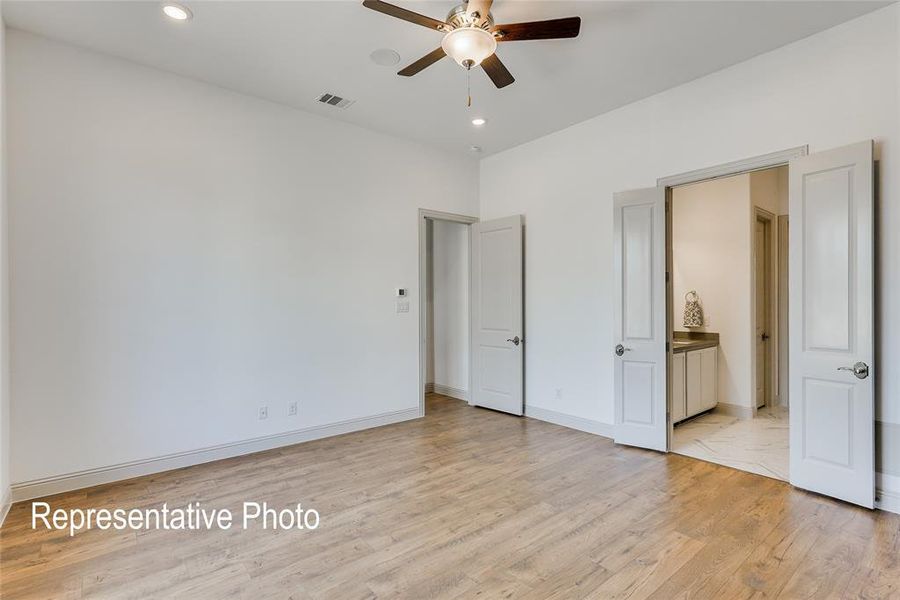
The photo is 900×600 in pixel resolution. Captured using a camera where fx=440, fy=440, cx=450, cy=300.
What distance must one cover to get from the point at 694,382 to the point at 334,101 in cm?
482

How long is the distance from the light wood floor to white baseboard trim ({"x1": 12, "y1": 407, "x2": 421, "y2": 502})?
109 millimetres

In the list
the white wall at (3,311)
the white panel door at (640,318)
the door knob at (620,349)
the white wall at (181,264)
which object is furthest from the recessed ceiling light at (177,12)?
the door knob at (620,349)

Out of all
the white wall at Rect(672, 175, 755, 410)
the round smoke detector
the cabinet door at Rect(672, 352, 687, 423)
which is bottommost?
the cabinet door at Rect(672, 352, 687, 423)

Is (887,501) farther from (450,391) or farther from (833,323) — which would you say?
(450,391)

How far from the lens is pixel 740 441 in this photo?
429 cm

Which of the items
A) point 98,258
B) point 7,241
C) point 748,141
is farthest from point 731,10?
point 7,241

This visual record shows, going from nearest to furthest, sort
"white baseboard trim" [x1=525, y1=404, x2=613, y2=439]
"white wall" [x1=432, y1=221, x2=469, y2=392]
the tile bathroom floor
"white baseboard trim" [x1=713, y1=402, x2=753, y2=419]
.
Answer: the tile bathroom floor < "white baseboard trim" [x1=525, y1=404, x2=613, y2=439] < "white baseboard trim" [x1=713, y1=402, x2=753, y2=419] < "white wall" [x1=432, y1=221, x2=469, y2=392]

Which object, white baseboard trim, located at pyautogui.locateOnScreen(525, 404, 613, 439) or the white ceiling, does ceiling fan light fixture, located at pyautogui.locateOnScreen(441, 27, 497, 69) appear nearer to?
the white ceiling

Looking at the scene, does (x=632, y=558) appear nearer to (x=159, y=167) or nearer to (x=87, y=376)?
(x=87, y=376)

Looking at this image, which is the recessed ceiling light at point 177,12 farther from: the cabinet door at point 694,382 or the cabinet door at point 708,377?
the cabinet door at point 708,377

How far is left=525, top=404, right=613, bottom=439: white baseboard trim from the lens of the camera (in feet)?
14.7

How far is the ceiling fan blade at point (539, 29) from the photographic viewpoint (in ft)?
7.88

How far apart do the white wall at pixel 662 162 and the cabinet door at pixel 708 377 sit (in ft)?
4.80

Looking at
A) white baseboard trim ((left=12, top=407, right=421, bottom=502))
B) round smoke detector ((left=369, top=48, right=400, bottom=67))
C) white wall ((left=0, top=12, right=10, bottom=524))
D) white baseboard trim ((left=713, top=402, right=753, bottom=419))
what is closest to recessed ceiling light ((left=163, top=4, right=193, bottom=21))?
white wall ((left=0, top=12, right=10, bottom=524))
